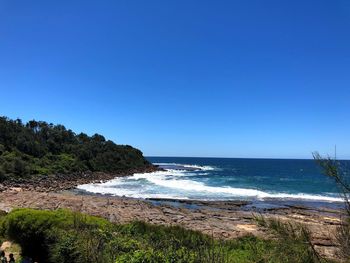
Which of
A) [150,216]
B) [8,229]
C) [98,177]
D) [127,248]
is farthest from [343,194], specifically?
[98,177]

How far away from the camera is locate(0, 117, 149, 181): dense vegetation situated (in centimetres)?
5558

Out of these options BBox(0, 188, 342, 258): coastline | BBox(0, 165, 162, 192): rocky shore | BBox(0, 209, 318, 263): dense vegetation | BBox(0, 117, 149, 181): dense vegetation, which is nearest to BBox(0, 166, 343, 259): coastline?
BBox(0, 188, 342, 258): coastline

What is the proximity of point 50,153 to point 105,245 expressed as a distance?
6710 cm

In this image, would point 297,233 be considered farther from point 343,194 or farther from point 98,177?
point 98,177

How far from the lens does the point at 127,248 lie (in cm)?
812

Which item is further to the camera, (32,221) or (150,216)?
(150,216)

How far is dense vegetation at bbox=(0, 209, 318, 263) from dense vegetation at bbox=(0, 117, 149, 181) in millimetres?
41246

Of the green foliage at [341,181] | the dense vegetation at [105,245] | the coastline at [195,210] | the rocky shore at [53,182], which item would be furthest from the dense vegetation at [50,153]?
the green foliage at [341,181]

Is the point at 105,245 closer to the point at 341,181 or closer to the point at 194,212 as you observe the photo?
the point at 341,181

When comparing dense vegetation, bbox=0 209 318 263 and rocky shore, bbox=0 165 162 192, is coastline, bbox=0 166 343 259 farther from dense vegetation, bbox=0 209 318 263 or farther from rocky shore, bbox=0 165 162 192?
dense vegetation, bbox=0 209 318 263

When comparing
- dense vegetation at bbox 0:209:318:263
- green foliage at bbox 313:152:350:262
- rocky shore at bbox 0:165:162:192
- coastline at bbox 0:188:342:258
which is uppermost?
green foliage at bbox 313:152:350:262

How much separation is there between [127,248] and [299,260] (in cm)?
528

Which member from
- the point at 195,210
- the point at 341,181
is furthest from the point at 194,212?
the point at 341,181

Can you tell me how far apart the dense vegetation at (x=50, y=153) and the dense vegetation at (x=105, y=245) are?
41246mm
